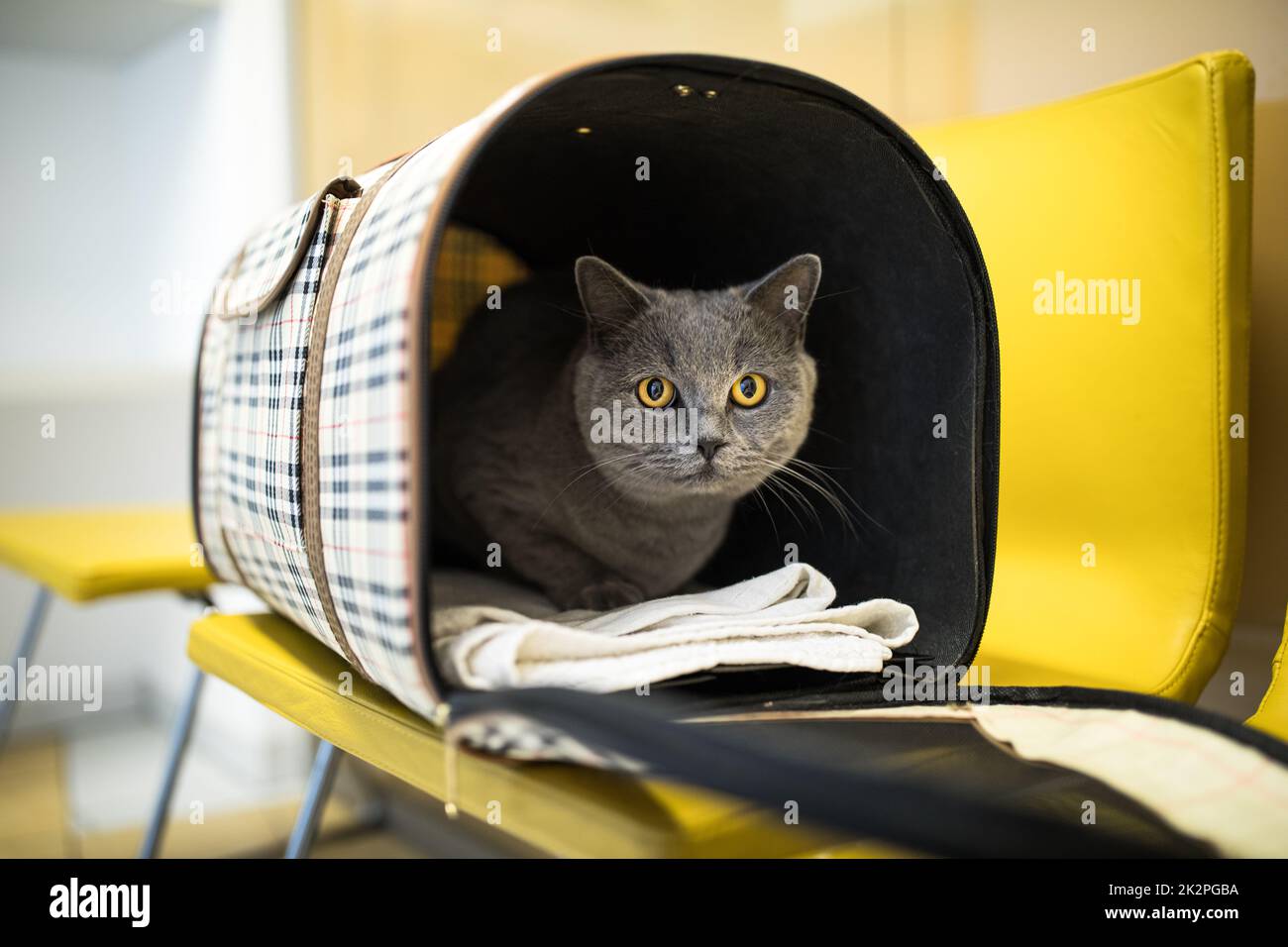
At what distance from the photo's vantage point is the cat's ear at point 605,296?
948 mm

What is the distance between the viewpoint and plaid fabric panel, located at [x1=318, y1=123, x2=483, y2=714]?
0.63m

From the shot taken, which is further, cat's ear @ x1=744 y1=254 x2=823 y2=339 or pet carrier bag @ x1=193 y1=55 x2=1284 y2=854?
cat's ear @ x1=744 y1=254 x2=823 y2=339

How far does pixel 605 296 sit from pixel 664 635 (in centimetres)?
38

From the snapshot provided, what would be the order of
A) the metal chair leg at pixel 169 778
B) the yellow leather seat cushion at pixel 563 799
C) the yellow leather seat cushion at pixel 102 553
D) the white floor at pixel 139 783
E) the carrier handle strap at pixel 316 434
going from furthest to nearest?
the white floor at pixel 139 783 < the metal chair leg at pixel 169 778 < the yellow leather seat cushion at pixel 102 553 < the carrier handle strap at pixel 316 434 < the yellow leather seat cushion at pixel 563 799

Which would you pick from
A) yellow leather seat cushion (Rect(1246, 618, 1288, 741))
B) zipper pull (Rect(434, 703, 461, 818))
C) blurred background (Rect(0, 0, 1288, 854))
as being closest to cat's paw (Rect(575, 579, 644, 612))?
zipper pull (Rect(434, 703, 461, 818))

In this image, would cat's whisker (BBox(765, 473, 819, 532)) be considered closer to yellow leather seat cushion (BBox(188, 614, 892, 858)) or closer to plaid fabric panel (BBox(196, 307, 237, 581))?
yellow leather seat cushion (BBox(188, 614, 892, 858))

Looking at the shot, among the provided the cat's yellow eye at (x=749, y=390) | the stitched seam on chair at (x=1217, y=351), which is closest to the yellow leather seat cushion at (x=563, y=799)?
the cat's yellow eye at (x=749, y=390)

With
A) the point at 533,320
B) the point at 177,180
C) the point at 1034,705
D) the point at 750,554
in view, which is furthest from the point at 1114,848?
the point at 177,180

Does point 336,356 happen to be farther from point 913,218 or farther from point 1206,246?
point 1206,246

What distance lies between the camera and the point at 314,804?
1434mm

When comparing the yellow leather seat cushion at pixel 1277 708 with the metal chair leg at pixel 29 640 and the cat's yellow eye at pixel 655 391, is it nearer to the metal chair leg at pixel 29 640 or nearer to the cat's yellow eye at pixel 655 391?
the cat's yellow eye at pixel 655 391

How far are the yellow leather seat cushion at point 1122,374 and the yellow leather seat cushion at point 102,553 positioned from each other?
3.59 feet

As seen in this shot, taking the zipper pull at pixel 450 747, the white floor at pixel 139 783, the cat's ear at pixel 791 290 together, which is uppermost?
the cat's ear at pixel 791 290

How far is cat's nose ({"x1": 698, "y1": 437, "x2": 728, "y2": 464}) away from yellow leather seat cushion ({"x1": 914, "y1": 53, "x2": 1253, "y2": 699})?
35 centimetres
